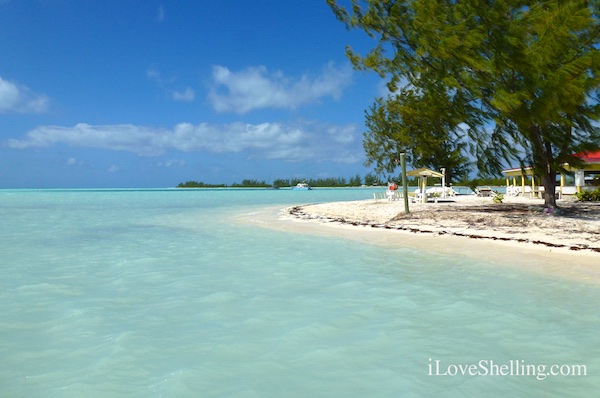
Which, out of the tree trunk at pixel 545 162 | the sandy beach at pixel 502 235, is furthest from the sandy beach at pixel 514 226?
the tree trunk at pixel 545 162

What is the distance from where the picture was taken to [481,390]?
10.7 feet

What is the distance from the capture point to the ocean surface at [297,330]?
3434 mm

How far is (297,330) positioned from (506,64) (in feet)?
39.2

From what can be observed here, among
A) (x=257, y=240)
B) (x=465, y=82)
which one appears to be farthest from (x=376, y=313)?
(x=465, y=82)

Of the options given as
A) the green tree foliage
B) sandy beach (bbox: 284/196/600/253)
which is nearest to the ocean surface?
sandy beach (bbox: 284/196/600/253)

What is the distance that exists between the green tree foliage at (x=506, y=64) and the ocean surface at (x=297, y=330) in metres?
7.10

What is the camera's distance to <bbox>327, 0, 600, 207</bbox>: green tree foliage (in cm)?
1187

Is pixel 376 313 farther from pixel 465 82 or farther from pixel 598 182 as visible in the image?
pixel 598 182

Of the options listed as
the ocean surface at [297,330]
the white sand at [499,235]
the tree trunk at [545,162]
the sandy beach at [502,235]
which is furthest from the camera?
the tree trunk at [545,162]

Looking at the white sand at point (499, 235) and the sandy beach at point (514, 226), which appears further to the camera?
the sandy beach at point (514, 226)

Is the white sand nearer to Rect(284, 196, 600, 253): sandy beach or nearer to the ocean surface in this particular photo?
Rect(284, 196, 600, 253): sandy beach

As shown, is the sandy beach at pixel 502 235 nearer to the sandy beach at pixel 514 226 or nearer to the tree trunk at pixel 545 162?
the sandy beach at pixel 514 226

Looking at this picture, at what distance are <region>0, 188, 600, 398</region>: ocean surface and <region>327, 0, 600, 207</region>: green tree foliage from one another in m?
7.10

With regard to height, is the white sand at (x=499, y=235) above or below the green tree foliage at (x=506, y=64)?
below
